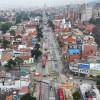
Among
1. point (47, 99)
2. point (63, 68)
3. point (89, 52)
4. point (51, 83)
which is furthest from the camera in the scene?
point (89, 52)

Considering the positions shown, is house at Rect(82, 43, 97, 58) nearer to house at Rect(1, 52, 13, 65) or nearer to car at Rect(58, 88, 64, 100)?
house at Rect(1, 52, 13, 65)

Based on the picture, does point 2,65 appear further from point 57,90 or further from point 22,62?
point 57,90

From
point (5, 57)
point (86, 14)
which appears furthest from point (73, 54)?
point (86, 14)

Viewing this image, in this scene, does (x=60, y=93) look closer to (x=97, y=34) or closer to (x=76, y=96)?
(x=76, y=96)

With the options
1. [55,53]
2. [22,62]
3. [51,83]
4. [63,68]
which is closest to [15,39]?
[55,53]

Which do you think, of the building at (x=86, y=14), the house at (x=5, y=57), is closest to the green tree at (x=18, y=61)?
the house at (x=5, y=57)

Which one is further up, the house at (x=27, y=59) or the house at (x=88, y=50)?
the house at (x=88, y=50)

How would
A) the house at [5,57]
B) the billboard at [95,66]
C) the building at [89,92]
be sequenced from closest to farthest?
the building at [89,92]
the billboard at [95,66]
the house at [5,57]

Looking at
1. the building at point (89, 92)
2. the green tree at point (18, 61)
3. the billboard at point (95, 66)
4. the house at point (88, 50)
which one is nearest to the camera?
the building at point (89, 92)

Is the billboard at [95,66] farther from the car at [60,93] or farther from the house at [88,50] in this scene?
the car at [60,93]

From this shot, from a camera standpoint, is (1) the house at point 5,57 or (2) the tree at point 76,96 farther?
(1) the house at point 5,57

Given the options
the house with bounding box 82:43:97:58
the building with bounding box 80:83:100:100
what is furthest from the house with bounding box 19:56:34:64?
the building with bounding box 80:83:100:100
